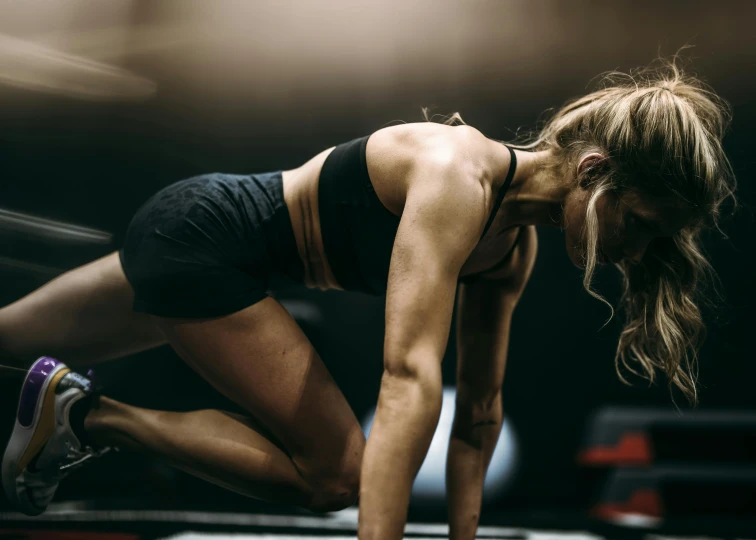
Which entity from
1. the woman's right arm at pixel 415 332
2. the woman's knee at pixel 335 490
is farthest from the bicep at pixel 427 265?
the woman's knee at pixel 335 490

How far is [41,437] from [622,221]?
42.9 inches

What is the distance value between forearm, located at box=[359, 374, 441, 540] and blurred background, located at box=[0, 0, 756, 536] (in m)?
0.46

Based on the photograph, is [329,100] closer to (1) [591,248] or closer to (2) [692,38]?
(1) [591,248]

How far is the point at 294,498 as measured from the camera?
1.18 meters

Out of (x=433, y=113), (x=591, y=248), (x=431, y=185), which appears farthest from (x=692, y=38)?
(x=431, y=185)

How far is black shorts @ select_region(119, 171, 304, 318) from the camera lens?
44.8 inches

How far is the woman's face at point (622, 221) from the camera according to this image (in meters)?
1.11

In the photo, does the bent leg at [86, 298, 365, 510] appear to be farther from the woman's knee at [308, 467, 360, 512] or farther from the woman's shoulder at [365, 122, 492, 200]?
the woman's shoulder at [365, 122, 492, 200]

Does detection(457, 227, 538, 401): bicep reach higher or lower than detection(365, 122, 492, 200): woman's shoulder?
lower

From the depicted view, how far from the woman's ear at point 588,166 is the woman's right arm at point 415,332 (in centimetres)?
22

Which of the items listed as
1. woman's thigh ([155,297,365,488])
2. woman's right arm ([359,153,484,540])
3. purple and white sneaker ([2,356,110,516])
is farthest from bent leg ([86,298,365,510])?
woman's right arm ([359,153,484,540])

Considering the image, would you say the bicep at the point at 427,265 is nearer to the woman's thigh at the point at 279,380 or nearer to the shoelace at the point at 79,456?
the woman's thigh at the point at 279,380

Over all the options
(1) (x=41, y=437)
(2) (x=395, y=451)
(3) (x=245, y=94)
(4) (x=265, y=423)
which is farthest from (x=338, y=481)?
(3) (x=245, y=94)

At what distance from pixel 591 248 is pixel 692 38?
2.79 feet
